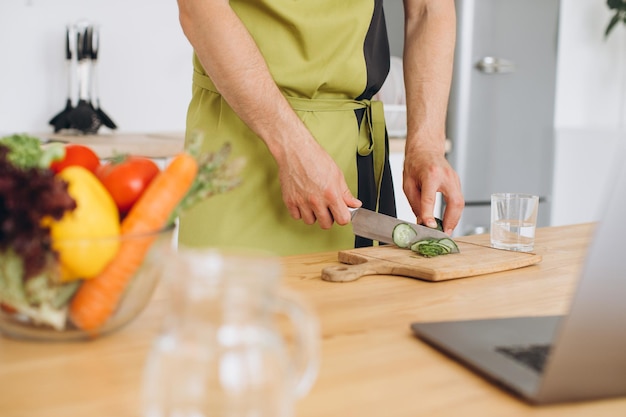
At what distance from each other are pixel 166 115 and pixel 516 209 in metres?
1.85

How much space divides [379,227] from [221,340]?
2.66 ft

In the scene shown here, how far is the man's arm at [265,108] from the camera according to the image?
127 centimetres

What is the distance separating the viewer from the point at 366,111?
1.56 metres

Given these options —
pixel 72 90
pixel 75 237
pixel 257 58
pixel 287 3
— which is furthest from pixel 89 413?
pixel 72 90

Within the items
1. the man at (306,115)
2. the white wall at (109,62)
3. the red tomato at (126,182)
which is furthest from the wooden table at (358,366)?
the white wall at (109,62)

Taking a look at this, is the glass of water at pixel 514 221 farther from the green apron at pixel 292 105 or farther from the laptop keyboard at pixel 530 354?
the laptop keyboard at pixel 530 354

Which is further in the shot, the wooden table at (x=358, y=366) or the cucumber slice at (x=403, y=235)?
the cucumber slice at (x=403, y=235)

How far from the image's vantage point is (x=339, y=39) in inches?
57.7

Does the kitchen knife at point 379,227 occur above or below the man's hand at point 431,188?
below

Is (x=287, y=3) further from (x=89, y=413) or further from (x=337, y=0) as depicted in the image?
(x=89, y=413)

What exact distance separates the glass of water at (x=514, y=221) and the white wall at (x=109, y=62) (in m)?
1.82

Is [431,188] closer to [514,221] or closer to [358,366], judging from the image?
[514,221]

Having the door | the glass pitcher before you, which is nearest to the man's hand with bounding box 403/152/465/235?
the glass pitcher

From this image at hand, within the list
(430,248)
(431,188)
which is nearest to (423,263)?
(430,248)
